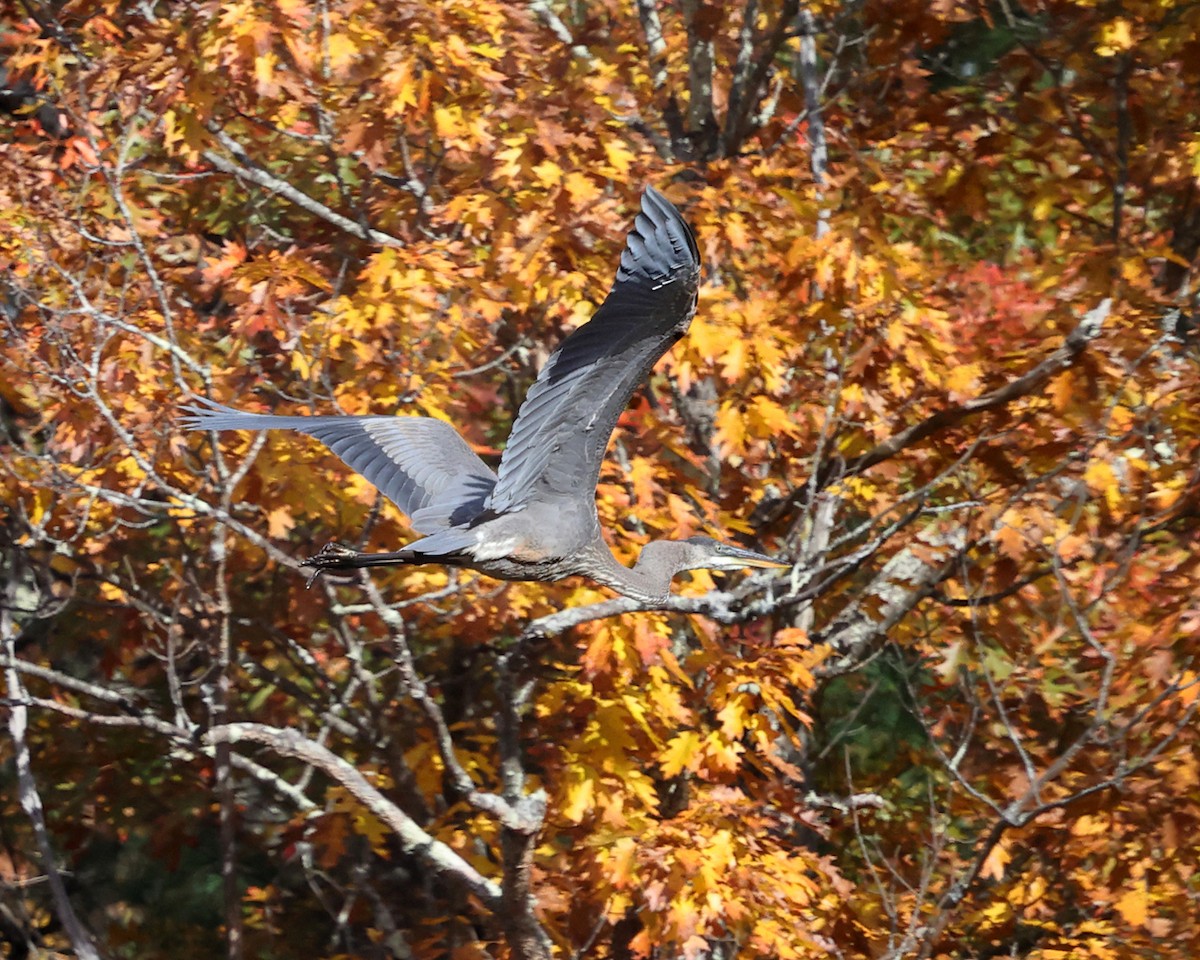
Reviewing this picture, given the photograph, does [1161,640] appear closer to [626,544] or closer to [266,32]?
[626,544]

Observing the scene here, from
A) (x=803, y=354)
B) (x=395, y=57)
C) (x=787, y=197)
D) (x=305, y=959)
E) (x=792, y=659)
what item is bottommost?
(x=305, y=959)

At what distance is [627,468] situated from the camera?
5.66m

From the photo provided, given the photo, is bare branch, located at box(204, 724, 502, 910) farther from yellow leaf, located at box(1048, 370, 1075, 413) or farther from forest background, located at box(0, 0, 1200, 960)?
yellow leaf, located at box(1048, 370, 1075, 413)

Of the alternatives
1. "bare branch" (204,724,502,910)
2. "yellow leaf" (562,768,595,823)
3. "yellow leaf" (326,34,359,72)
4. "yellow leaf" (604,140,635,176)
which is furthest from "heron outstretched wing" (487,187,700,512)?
"yellow leaf" (326,34,359,72)

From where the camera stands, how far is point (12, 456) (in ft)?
20.3

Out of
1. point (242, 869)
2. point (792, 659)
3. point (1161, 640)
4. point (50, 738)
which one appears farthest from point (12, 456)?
point (1161, 640)

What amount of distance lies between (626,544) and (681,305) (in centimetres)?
183

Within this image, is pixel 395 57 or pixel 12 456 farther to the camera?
pixel 12 456

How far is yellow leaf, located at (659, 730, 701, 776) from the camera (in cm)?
523

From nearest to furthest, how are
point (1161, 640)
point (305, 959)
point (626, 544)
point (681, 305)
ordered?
point (681, 305) < point (1161, 640) < point (626, 544) < point (305, 959)

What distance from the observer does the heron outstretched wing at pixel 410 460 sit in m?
4.41

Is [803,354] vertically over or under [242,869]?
over

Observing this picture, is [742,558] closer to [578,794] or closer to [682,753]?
[682,753]

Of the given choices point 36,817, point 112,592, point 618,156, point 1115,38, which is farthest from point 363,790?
point 1115,38
